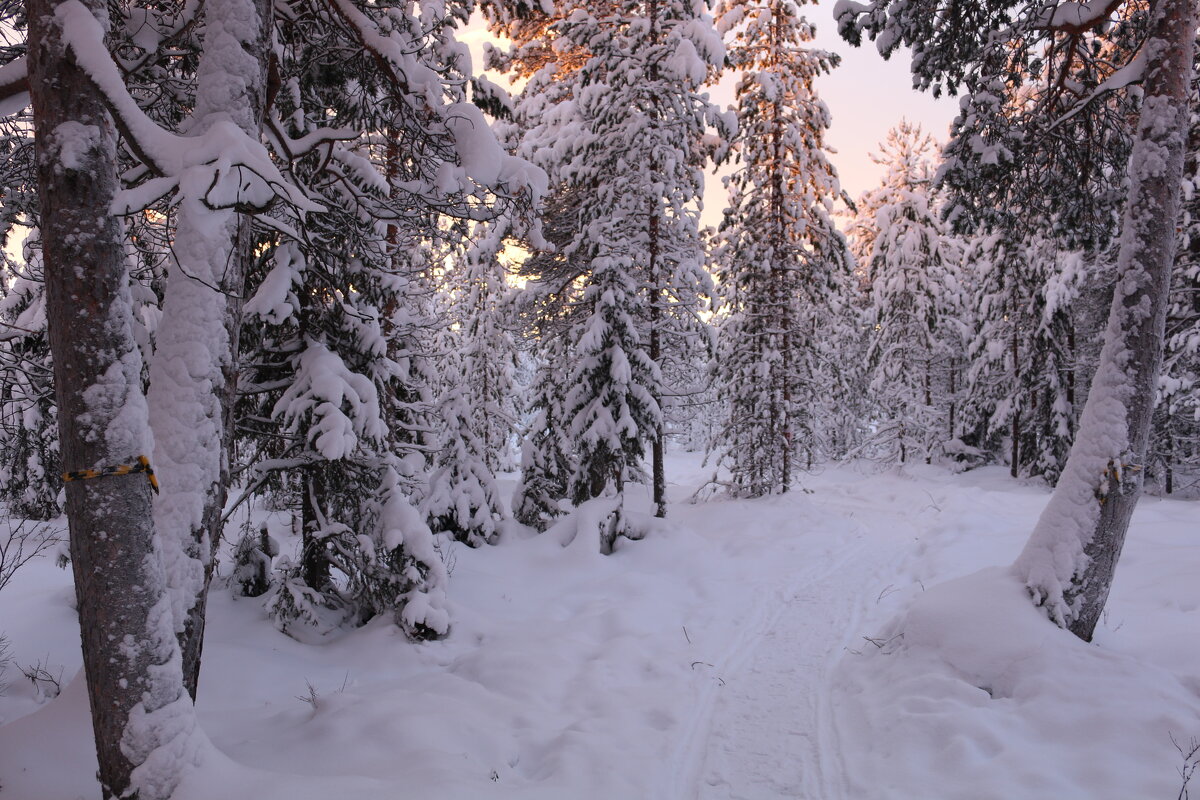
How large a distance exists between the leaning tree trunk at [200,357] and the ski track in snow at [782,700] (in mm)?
3616

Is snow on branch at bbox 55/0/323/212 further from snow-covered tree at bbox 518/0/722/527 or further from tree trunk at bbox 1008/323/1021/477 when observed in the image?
tree trunk at bbox 1008/323/1021/477

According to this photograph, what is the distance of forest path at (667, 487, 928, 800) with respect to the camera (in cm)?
453

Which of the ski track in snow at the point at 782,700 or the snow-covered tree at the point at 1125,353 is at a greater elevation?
the snow-covered tree at the point at 1125,353

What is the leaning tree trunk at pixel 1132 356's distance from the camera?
577cm

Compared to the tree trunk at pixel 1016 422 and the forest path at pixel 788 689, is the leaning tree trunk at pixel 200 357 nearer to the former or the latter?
the forest path at pixel 788 689

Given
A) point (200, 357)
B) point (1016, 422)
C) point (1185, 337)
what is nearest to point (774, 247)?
point (1185, 337)

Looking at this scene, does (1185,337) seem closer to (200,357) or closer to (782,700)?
(782,700)

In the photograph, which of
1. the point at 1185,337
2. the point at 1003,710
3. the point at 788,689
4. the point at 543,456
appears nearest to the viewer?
the point at 1003,710

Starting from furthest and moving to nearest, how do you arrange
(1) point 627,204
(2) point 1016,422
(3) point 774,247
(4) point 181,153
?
1. (2) point 1016,422
2. (3) point 774,247
3. (1) point 627,204
4. (4) point 181,153

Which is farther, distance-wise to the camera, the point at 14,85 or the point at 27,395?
the point at 27,395

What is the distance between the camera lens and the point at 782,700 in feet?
18.9

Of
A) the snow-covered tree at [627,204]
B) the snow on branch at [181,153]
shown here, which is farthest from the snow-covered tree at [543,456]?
the snow on branch at [181,153]

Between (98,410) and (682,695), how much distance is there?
17.1 ft

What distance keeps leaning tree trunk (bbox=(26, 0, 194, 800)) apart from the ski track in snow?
3410 mm
